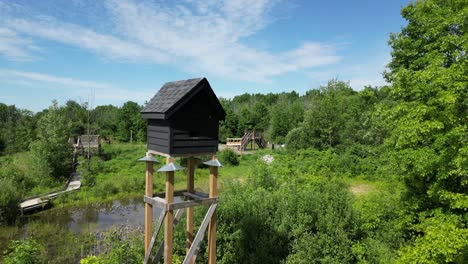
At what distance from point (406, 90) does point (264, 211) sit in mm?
5457

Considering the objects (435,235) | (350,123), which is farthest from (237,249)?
(350,123)

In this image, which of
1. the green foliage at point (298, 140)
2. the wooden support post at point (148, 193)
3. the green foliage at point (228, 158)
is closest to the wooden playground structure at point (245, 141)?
the green foliage at point (228, 158)

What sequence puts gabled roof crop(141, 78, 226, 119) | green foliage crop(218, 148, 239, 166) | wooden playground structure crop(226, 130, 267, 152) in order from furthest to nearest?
wooden playground structure crop(226, 130, 267, 152)
green foliage crop(218, 148, 239, 166)
gabled roof crop(141, 78, 226, 119)

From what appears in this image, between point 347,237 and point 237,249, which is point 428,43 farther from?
point 237,249

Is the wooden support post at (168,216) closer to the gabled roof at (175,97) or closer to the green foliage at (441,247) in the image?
the gabled roof at (175,97)

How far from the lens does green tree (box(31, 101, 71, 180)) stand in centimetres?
2030

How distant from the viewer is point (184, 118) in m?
5.79

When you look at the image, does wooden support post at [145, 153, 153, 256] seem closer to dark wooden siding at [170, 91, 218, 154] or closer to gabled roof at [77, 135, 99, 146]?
dark wooden siding at [170, 91, 218, 154]

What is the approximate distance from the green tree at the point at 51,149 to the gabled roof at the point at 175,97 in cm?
1772

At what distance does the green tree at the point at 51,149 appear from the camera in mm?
20297

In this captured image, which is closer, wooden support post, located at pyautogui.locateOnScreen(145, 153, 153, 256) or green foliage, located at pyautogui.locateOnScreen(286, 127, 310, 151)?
wooden support post, located at pyautogui.locateOnScreen(145, 153, 153, 256)

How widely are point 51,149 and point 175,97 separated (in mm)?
18903

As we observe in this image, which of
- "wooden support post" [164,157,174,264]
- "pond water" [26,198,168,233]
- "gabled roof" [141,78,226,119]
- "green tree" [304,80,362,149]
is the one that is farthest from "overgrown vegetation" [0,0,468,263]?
"green tree" [304,80,362,149]

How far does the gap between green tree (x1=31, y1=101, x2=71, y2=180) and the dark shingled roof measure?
1770cm
